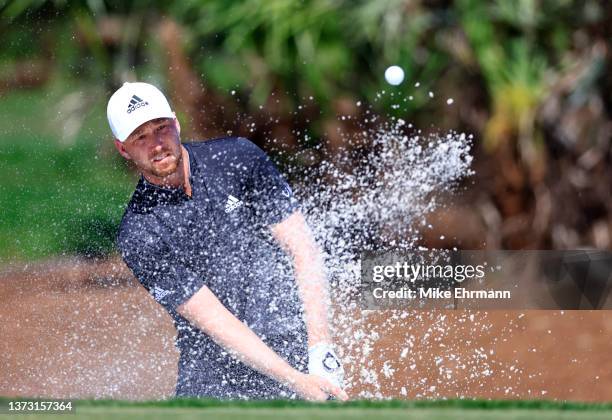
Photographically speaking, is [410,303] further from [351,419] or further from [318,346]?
[351,419]

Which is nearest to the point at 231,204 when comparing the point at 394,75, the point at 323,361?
the point at 323,361

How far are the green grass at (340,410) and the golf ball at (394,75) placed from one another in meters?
2.44

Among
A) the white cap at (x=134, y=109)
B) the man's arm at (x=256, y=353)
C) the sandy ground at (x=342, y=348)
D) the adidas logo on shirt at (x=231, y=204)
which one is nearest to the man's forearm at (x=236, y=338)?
the man's arm at (x=256, y=353)

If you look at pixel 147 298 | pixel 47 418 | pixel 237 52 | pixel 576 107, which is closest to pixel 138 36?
pixel 237 52

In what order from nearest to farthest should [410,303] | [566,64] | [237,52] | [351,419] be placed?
1. [351,419]
2. [410,303]
3. [237,52]
4. [566,64]

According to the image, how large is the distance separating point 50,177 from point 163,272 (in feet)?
4.82

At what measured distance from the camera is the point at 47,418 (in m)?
1.50

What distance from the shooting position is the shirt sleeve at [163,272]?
2.35m

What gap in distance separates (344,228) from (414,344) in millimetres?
463

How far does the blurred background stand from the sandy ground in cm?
17

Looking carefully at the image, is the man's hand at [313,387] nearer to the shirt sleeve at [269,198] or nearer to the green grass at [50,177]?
the shirt sleeve at [269,198]

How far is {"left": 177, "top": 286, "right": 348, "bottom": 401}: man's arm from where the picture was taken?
7.37 feet

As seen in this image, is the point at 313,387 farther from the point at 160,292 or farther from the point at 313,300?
the point at 160,292

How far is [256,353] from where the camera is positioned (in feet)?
7.45
